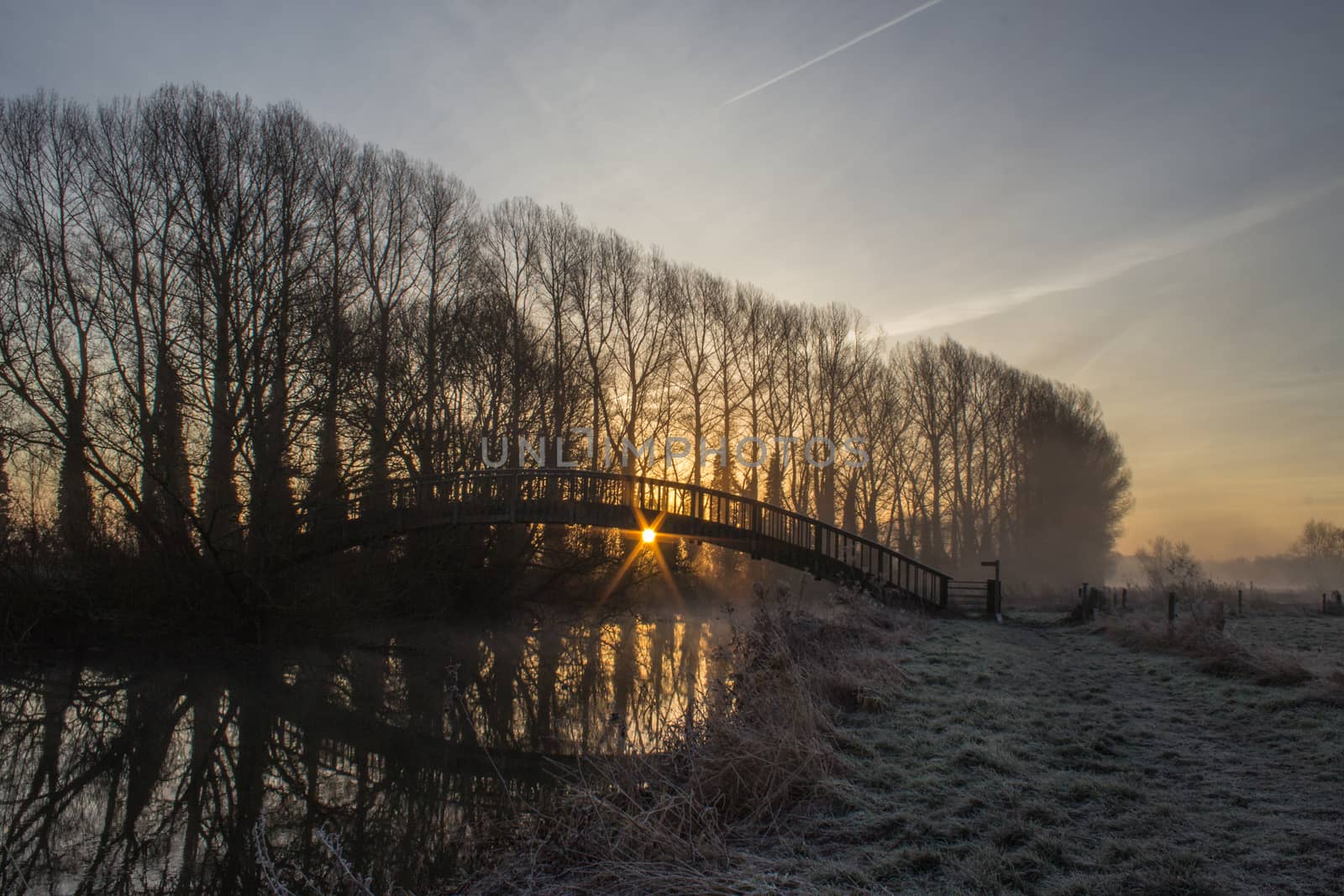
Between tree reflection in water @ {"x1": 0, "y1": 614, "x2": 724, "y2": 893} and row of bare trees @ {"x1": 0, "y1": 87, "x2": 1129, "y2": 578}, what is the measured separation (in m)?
3.89

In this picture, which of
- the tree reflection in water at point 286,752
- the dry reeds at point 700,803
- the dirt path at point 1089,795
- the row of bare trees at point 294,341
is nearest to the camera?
the dirt path at point 1089,795

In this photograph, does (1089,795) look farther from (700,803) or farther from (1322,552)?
(1322,552)

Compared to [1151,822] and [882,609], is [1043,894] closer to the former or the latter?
[1151,822]

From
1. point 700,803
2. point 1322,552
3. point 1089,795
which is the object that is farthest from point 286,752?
point 1322,552

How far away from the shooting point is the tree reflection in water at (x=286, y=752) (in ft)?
18.2

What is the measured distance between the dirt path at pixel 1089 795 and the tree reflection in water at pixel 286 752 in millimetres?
1879

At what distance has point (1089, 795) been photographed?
491 cm

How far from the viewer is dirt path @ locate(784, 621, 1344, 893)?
12.6 feet

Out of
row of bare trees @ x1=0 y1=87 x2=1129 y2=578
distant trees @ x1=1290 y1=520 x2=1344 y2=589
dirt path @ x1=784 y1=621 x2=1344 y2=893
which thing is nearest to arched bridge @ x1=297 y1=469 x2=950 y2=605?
row of bare trees @ x1=0 y1=87 x2=1129 y2=578

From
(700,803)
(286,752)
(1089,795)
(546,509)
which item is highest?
(546,509)

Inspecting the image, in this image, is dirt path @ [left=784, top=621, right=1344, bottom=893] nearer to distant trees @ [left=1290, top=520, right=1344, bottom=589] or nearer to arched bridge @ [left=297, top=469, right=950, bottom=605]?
arched bridge @ [left=297, top=469, right=950, bottom=605]

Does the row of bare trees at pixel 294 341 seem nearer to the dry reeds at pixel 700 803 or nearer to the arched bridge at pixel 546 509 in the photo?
the arched bridge at pixel 546 509

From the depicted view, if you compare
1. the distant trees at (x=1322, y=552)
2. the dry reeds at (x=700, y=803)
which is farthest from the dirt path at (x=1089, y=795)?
the distant trees at (x=1322, y=552)

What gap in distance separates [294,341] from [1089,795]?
16238 millimetres
